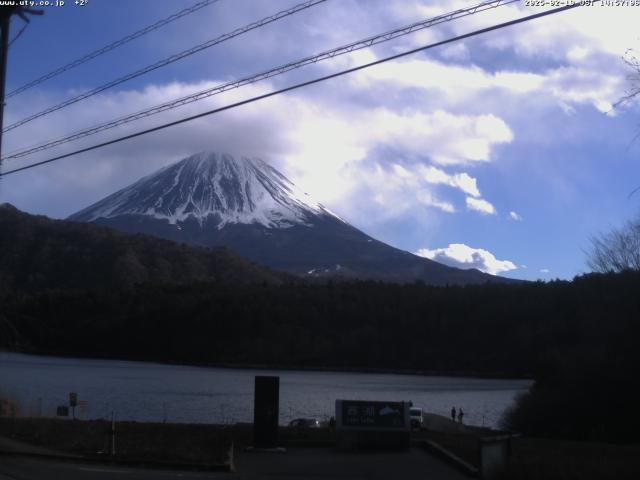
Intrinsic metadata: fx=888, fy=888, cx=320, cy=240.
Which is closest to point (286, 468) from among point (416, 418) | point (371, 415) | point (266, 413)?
point (266, 413)

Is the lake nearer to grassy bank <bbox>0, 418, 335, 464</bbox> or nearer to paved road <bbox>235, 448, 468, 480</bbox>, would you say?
grassy bank <bbox>0, 418, 335, 464</bbox>

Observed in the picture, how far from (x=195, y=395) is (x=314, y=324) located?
69.9 m

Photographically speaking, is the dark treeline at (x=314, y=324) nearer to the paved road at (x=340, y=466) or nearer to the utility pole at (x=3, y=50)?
the paved road at (x=340, y=466)

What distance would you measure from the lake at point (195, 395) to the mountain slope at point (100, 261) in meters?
69.2

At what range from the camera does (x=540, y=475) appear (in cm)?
1605

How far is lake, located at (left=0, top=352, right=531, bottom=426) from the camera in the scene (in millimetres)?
45656

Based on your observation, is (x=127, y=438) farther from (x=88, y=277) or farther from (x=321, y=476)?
(x=88, y=277)

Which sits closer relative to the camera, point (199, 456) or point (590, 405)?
point (199, 456)

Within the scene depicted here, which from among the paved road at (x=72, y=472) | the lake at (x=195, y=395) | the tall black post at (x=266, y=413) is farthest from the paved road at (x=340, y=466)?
the lake at (x=195, y=395)

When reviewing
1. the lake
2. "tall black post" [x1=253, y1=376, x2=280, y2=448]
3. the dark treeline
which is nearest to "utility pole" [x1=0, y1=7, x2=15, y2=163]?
"tall black post" [x1=253, y1=376, x2=280, y2=448]

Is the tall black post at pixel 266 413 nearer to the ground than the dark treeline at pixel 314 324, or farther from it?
nearer to the ground

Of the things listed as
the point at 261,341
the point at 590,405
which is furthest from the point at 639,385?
the point at 261,341

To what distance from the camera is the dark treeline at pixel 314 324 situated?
112m

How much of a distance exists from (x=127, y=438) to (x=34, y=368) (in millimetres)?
73937
